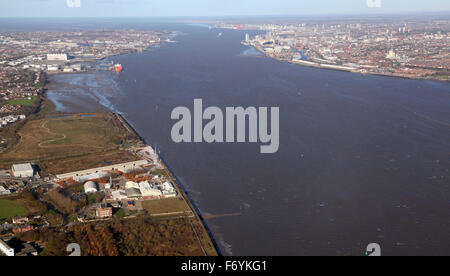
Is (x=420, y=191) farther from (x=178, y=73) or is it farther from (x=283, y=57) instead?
(x=283, y=57)

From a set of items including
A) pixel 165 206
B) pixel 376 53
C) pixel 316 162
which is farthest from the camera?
pixel 376 53

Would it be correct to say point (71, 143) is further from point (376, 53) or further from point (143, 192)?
point (376, 53)

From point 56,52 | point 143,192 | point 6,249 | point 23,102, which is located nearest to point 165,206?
point 143,192

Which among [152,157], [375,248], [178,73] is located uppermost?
[178,73]

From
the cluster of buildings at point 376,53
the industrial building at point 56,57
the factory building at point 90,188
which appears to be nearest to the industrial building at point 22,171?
the factory building at point 90,188

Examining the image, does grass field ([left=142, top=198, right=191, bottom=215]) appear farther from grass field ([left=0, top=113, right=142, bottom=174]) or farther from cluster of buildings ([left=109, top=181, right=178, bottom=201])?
grass field ([left=0, top=113, right=142, bottom=174])

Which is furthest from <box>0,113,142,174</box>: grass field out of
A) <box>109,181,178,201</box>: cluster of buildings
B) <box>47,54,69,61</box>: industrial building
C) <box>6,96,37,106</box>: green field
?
<box>47,54,69,61</box>: industrial building

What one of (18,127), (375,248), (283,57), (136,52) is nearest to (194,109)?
(18,127)
